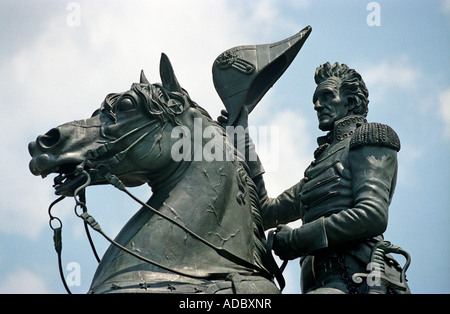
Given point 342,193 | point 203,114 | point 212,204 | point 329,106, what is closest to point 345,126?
point 329,106

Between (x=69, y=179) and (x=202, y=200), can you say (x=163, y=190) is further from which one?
(x=69, y=179)

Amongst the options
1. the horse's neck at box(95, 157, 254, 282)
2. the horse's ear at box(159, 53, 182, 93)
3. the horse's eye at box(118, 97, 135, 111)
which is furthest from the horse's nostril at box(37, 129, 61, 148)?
the horse's ear at box(159, 53, 182, 93)

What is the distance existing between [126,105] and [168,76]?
580 millimetres

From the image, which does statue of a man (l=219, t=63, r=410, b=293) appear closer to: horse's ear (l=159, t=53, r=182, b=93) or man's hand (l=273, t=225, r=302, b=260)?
man's hand (l=273, t=225, r=302, b=260)

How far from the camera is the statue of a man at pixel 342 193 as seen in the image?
36.7 ft

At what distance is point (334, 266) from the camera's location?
37.3ft

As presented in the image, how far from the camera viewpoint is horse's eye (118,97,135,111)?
→ 37.3ft

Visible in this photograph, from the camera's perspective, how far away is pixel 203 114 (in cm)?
1181

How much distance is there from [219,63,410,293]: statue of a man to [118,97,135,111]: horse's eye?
1.83 meters

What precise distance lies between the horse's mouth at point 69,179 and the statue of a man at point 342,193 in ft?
6.44

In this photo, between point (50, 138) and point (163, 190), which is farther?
point (163, 190)
